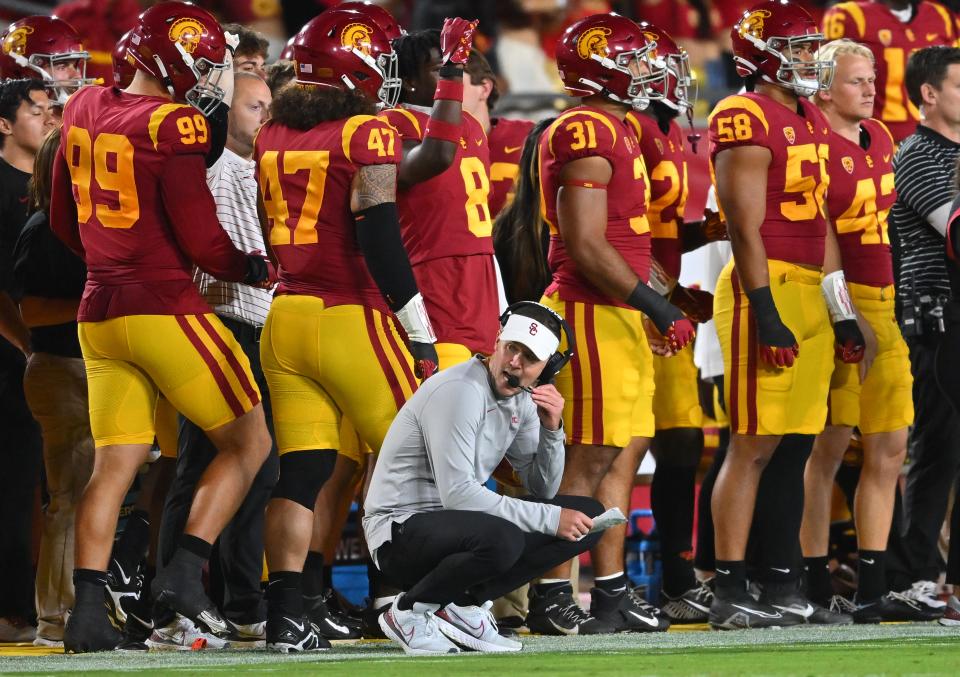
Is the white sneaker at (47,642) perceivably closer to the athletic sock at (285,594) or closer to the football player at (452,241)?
the athletic sock at (285,594)

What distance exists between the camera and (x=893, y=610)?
6609 millimetres

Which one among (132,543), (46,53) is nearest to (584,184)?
(132,543)

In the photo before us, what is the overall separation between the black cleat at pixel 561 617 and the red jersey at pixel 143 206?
5.62 ft

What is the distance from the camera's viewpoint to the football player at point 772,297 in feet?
20.2

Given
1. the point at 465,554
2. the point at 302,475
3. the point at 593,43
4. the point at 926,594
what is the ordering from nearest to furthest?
1. the point at 465,554
2. the point at 302,475
3. the point at 593,43
4. the point at 926,594

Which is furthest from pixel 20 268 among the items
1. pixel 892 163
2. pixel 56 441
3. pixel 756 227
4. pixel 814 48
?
pixel 892 163

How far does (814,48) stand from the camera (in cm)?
639

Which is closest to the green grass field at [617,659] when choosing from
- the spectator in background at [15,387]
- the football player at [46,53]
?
the spectator in background at [15,387]

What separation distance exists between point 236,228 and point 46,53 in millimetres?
1663

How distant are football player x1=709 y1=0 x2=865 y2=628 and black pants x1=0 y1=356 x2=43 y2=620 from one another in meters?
2.68

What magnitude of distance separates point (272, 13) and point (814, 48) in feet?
23.5

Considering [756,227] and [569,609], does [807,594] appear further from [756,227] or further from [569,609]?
[756,227]

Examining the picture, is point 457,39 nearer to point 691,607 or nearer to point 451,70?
point 451,70

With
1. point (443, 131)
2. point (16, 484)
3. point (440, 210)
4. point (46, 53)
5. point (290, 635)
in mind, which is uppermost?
point (46, 53)
